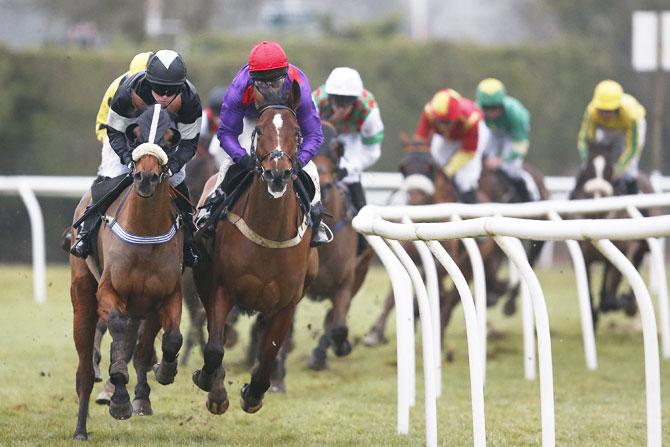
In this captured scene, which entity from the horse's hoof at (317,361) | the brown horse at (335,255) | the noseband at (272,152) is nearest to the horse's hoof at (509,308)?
the horse's hoof at (317,361)

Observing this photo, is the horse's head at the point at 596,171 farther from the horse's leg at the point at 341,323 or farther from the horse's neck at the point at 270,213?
the horse's neck at the point at 270,213

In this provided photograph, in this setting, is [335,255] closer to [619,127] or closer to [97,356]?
[97,356]

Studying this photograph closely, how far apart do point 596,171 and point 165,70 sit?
5517mm

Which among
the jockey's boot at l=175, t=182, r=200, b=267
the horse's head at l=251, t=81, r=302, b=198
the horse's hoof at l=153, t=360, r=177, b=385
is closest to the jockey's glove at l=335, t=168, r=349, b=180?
the jockey's boot at l=175, t=182, r=200, b=267

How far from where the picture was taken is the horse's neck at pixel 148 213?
5.77 meters

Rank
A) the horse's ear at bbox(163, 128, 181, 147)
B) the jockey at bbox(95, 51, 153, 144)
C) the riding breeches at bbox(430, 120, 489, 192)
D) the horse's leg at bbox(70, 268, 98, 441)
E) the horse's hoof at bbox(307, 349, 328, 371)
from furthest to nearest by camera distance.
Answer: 1. the riding breeches at bbox(430, 120, 489, 192)
2. the horse's hoof at bbox(307, 349, 328, 371)
3. the jockey at bbox(95, 51, 153, 144)
4. the horse's leg at bbox(70, 268, 98, 441)
5. the horse's ear at bbox(163, 128, 181, 147)

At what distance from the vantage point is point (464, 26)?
38.7 m

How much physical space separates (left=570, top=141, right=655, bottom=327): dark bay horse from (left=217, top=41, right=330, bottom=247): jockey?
4.36m

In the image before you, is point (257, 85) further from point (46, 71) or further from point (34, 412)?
point (46, 71)

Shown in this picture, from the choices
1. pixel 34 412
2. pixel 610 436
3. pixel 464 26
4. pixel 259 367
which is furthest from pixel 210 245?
pixel 464 26

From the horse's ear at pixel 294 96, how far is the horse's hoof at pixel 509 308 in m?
5.88

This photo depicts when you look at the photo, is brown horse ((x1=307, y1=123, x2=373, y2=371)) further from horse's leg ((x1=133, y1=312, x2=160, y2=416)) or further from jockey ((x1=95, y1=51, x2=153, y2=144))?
horse's leg ((x1=133, y1=312, x2=160, y2=416))

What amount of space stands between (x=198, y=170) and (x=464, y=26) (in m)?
29.8

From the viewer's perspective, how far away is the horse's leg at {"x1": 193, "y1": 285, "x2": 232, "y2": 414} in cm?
623
